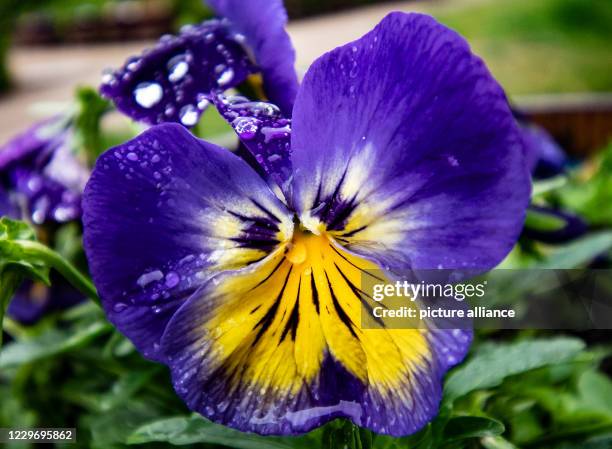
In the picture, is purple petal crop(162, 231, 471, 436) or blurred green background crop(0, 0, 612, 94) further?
blurred green background crop(0, 0, 612, 94)

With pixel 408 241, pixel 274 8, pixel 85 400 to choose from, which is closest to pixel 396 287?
pixel 408 241

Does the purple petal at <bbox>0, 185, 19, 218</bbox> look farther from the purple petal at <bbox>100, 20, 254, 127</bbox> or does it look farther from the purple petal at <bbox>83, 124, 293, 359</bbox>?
the purple petal at <bbox>83, 124, 293, 359</bbox>

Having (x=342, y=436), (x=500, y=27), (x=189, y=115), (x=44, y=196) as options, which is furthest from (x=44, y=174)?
(x=500, y=27)

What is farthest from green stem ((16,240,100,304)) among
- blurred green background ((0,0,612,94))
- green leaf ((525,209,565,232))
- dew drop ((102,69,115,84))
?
blurred green background ((0,0,612,94))

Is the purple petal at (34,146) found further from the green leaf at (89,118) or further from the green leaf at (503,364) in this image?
the green leaf at (503,364)

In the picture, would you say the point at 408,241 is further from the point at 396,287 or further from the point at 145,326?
the point at 145,326

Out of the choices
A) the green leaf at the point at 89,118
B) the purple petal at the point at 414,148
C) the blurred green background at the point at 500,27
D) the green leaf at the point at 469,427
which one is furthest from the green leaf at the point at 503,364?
the blurred green background at the point at 500,27
